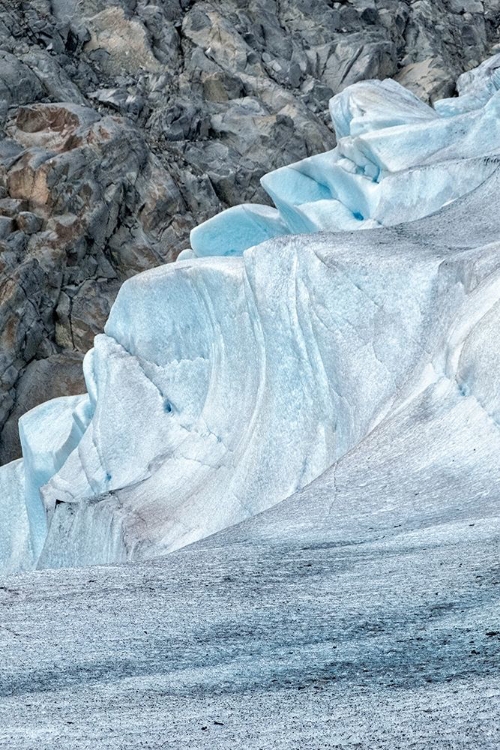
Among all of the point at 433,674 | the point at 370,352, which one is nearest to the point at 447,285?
the point at 370,352

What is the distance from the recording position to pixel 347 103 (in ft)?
46.5

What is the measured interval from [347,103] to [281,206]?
187cm

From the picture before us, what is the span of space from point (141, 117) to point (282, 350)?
2155cm

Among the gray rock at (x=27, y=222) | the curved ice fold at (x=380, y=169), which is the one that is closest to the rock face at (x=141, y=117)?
the gray rock at (x=27, y=222)

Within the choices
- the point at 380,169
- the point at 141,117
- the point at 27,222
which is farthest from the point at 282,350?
the point at 141,117

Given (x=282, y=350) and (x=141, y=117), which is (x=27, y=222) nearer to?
(x=141, y=117)

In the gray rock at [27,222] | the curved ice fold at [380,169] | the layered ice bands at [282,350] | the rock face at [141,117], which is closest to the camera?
the layered ice bands at [282,350]

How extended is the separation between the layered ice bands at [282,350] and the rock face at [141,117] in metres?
10.4

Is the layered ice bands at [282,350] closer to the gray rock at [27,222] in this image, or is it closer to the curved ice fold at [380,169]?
the curved ice fold at [380,169]

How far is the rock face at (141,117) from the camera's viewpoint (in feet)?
77.4

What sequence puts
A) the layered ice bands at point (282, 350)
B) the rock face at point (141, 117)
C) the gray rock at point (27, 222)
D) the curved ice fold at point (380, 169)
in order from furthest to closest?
the gray rock at point (27, 222)
the rock face at point (141, 117)
the curved ice fold at point (380, 169)
the layered ice bands at point (282, 350)

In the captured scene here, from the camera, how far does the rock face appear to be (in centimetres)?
2359

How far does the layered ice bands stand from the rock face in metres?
10.4

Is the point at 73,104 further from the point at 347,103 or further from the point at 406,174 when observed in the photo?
the point at 406,174
